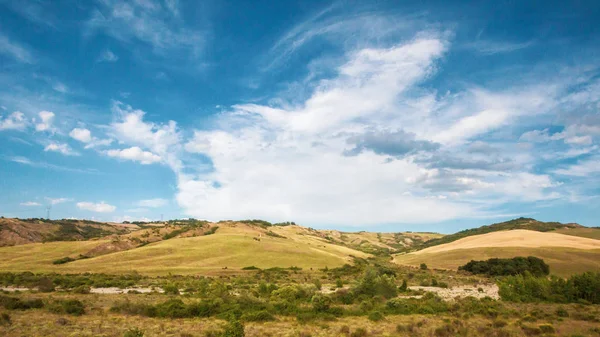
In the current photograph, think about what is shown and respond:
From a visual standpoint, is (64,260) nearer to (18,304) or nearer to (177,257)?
(177,257)

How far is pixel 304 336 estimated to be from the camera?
23.4m

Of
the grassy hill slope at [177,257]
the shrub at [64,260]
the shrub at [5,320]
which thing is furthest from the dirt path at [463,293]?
the shrub at [64,260]

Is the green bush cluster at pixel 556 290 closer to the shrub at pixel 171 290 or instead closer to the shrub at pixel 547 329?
the shrub at pixel 547 329

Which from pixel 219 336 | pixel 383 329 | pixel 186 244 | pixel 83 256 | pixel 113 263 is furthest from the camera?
pixel 186 244

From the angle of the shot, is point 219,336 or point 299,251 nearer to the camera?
point 219,336

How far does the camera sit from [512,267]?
84.8 m

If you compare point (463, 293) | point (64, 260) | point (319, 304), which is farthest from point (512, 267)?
point (64, 260)

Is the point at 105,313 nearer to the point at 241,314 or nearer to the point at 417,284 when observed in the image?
the point at 241,314

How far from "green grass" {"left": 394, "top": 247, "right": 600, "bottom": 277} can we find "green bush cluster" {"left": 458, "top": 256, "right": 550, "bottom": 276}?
3.78 m

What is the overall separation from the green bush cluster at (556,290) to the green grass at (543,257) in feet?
128

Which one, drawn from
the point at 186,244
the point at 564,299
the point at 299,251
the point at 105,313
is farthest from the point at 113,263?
the point at 564,299

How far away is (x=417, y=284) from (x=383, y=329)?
4640 cm

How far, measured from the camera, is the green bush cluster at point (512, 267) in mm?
83062

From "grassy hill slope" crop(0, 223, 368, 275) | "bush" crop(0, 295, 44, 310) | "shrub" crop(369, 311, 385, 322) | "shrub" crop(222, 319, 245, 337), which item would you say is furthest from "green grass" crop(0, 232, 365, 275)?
"shrub" crop(222, 319, 245, 337)
